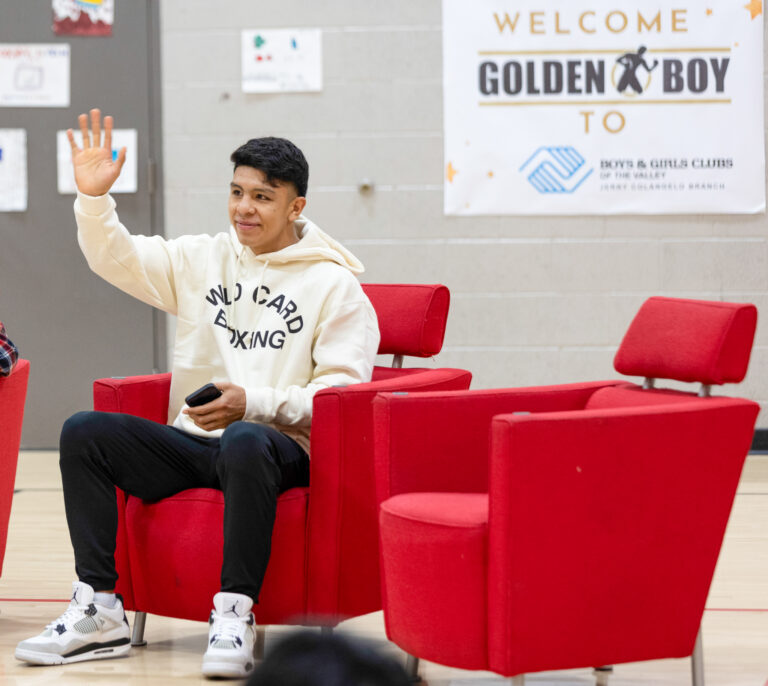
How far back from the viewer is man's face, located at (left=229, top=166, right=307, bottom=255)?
2.61 meters

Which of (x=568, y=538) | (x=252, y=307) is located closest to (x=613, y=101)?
(x=252, y=307)

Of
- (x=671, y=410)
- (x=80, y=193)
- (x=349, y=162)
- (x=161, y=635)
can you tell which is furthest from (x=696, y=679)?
(x=349, y=162)

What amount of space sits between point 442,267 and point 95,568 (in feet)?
9.03

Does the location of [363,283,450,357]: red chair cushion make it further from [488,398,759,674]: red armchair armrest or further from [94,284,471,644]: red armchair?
[488,398,759,674]: red armchair armrest

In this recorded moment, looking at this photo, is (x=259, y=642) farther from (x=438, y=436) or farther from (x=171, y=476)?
(x=438, y=436)

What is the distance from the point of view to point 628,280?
482cm

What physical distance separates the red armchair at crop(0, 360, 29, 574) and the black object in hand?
48cm

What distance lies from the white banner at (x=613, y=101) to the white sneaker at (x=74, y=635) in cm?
289

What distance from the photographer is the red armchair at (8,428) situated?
2.59 meters

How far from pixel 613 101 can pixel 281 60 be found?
1356 millimetres

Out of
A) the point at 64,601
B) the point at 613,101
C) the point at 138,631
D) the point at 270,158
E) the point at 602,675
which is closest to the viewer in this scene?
the point at 602,675

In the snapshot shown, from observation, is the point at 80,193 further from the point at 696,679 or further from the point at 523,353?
the point at 523,353

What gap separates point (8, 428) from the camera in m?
2.62

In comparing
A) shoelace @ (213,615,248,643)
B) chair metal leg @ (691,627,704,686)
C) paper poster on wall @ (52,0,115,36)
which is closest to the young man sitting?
shoelace @ (213,615,248,643)
